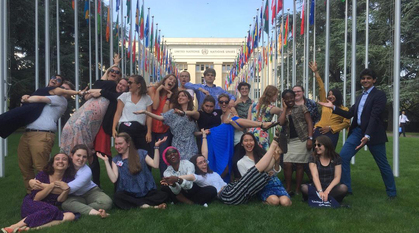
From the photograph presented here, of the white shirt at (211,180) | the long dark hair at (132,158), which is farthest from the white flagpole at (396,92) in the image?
the long dark hair at (132,158)

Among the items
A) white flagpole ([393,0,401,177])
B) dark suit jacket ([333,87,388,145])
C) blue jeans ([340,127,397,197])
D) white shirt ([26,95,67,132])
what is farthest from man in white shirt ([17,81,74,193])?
white flagpole ([393,0,401,177])

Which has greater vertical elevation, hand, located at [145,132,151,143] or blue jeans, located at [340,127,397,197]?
hand, located at [145,132,151,143]

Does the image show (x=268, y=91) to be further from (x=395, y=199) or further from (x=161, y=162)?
(x=395, y=199)

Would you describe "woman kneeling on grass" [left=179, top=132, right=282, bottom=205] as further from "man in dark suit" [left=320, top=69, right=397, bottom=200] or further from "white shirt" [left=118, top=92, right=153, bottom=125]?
"man in dark suit" [left=320, top=69, right=397, bottom=200]

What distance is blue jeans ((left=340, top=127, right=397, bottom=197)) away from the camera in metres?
5.95

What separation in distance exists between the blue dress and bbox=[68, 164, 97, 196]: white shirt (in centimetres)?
213

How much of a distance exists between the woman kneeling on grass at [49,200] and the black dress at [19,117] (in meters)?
0.97

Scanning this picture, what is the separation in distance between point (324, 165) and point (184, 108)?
244cm

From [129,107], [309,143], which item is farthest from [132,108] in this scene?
[309,143]

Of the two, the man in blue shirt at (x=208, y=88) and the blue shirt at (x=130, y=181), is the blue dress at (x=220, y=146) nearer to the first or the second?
the man in blue shirt at (x=208, y=88)

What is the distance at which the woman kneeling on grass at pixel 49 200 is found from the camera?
4.54 m

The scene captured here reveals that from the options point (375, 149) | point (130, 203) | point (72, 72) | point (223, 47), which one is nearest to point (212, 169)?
point (130, 203)

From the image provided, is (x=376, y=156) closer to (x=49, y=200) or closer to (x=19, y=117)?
(x=49, y=200)

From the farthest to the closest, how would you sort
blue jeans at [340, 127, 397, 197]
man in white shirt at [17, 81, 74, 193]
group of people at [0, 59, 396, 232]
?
blue jeans at [340, 127, 397, 197]
man in white shirt at [17, 81, 74, 193]
group of people at [0, 59, 396, 232]
